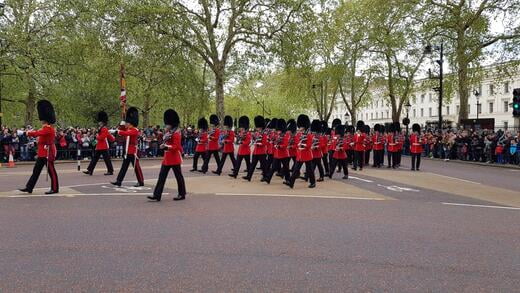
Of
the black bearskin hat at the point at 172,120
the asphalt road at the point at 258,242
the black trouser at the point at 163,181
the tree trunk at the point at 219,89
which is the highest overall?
the tree trunk at the point at 219,89

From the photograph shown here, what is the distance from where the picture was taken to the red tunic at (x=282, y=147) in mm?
13844

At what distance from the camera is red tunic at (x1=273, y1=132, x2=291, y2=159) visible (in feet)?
45.4

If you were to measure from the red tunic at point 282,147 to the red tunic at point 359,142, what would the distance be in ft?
18.0

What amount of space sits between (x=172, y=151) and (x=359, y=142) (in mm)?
9982

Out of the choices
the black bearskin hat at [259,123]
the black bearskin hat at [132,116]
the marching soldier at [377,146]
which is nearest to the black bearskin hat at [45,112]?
the black bearskin hat at [132,116]

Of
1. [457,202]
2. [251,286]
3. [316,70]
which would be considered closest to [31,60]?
[457,202]

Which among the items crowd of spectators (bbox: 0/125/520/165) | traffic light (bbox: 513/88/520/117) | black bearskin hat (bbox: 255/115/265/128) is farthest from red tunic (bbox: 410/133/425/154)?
black bearskin hat (bbox: 255/115/265/128)

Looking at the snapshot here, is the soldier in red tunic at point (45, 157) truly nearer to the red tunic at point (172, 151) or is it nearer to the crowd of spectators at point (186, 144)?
the red tunic at point (172, 151)

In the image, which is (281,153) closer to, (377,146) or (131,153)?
(131,153)

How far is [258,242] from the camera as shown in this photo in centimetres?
657

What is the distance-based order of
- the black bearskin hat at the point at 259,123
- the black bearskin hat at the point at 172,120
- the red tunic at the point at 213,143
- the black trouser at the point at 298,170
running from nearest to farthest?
the black bearskin hat at the point at 172,120
the black trouser at the point at 298,170
the black bearskin hat at the point at 259,123
the red tunic at the point at 213,143

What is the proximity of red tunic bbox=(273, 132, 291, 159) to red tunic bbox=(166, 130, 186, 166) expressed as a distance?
401cm

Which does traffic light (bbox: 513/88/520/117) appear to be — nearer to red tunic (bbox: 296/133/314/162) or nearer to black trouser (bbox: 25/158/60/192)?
red tunic (bbox: 296/133/314/162)

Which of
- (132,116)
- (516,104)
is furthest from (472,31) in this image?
(132,116)
